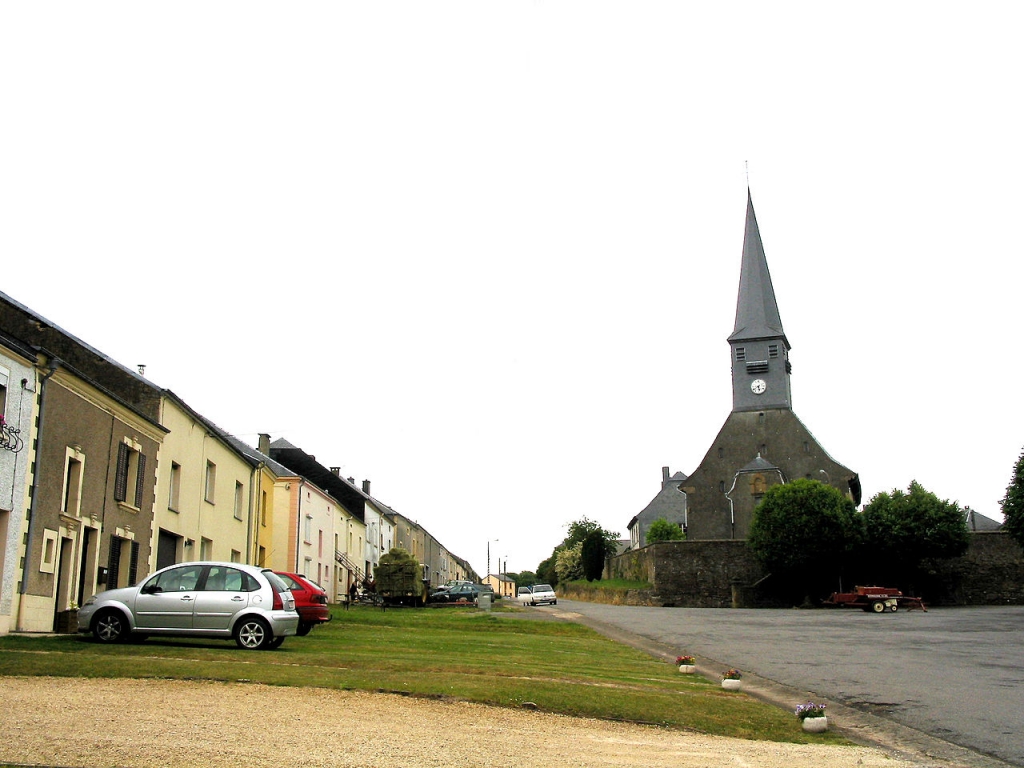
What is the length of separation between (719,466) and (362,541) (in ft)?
94.0

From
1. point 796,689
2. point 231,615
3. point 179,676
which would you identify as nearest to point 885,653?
point 796,689

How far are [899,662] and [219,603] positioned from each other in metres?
12.4

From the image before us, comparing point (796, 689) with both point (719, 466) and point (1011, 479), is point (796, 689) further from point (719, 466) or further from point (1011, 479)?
point (719, 466)

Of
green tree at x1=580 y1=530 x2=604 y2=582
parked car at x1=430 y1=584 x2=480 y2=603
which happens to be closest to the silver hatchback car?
parked car at x1=430 y1=584 x2=480 y2=603

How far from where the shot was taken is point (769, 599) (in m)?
54.4

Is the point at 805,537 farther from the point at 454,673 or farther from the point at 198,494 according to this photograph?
the point at 454,673

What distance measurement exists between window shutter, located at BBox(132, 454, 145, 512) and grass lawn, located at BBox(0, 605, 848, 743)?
6324mm

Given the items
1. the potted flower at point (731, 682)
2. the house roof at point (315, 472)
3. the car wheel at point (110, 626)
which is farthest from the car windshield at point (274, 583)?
the house roof at point (315, 472)

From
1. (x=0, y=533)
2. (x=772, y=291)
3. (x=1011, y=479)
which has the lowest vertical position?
(x=0, y=533)

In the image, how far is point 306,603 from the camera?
18.8m

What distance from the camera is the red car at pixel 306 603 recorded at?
1866 cm

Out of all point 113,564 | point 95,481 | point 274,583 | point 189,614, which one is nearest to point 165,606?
point 189,614

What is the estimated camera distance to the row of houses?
1580 cm

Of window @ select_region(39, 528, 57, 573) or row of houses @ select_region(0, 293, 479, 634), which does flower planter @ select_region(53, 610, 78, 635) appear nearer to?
row of houses @ select_region(0, 293, 479, 634)
